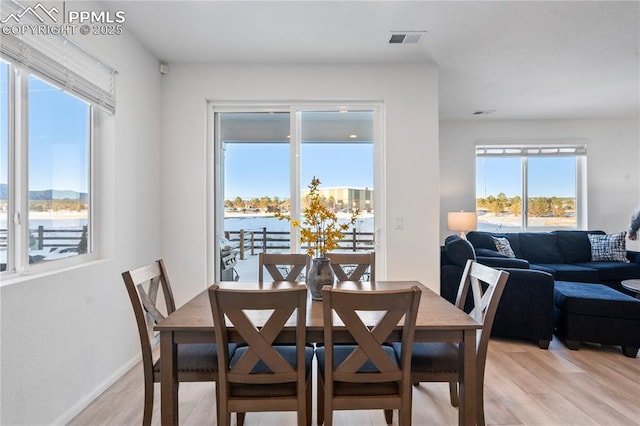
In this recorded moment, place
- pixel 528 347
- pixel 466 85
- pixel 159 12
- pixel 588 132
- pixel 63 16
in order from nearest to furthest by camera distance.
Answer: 1. pixel 63 16
2. pixel 159 12
3. pixel 528 347
4. pixel 466 85
5. pixel 588 132

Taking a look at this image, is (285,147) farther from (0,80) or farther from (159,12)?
(0,80)

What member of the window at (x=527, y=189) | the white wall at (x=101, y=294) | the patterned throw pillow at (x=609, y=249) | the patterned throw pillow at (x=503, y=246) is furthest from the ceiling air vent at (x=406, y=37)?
the patterned throw pillow at (x=609, y=249)

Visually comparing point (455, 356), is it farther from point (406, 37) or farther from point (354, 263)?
point (406, 37)

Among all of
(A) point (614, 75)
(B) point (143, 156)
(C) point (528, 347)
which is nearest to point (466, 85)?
(A) point (614, 75)

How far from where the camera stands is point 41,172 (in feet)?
6.46

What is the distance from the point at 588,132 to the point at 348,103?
4.50 m

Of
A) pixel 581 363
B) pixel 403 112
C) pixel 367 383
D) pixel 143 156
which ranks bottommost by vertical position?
pixel 581 363

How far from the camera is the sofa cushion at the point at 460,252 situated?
3.43 meters

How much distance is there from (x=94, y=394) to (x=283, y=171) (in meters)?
2.29

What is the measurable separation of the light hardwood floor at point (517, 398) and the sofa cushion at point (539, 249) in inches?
79.5

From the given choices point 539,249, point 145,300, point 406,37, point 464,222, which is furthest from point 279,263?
point 539,249

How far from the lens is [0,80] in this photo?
1.70m

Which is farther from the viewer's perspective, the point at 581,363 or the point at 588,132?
the point at 588,132

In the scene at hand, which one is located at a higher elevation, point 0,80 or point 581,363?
point 0,80
